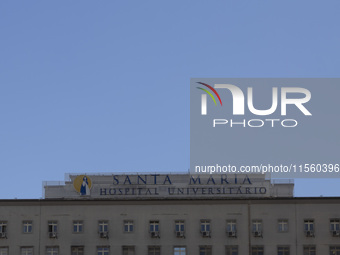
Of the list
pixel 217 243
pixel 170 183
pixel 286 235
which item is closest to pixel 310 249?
pixel 286 235

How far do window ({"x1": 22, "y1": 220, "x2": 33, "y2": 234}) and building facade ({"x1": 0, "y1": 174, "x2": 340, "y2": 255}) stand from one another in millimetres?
95

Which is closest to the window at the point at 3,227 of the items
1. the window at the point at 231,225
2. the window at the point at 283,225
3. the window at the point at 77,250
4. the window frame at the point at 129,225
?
the window at the point at 77,250

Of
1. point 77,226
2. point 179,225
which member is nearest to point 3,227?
point 77,226

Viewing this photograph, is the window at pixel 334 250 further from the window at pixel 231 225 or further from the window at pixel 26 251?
the window at pixel 26 251

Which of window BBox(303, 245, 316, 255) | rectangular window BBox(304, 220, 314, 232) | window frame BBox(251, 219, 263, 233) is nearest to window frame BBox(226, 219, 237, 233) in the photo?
window frame BBox(251, 219, 263, 233)

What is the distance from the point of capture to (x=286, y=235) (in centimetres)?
10275

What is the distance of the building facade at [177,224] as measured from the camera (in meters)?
103

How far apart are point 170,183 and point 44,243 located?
16.7 metres

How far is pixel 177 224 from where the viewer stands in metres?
104

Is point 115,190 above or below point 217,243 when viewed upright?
above

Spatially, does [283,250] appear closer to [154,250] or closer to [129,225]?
[154,250]

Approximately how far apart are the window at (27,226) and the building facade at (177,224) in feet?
0.31

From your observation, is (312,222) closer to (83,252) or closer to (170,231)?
(170,231)

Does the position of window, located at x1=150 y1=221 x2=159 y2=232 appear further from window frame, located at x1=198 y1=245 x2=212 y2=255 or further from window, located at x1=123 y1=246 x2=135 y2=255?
window frame, located at x1=198 y1=245 x2=212 y2=255
